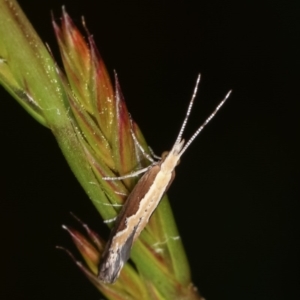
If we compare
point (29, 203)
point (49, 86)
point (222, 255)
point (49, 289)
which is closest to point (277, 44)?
point (222, 255)

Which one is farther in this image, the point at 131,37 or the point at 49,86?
the point at 131,37

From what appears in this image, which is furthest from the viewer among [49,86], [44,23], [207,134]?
[207,134]

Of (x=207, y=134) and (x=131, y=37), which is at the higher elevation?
(x=131, y=37)

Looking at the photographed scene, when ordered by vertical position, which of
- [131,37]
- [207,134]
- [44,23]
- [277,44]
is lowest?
[207,134]

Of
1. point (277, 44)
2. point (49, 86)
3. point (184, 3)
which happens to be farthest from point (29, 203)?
point (49, 86)

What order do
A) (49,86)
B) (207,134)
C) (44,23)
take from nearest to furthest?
(49,86) < (44,23) < (207,134)

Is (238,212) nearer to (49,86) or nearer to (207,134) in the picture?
(207,134)
